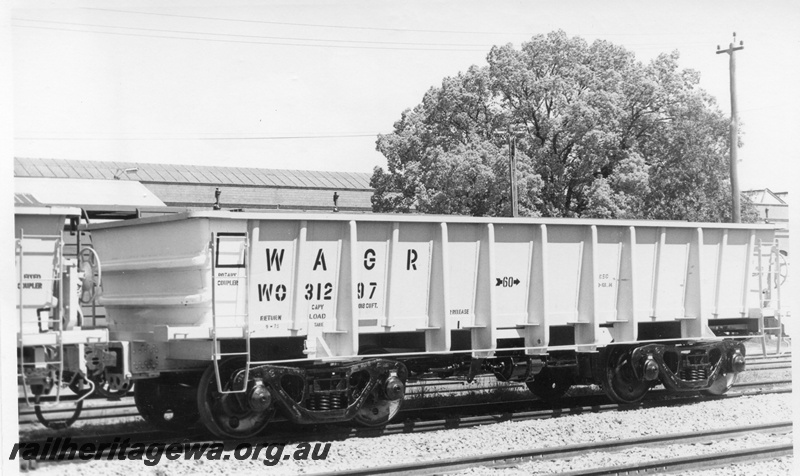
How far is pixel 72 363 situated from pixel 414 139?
24.7 metres

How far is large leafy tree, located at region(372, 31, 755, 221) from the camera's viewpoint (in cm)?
3122

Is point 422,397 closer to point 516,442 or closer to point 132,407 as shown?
point 516,442

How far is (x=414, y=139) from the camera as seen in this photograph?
33281 millimetres

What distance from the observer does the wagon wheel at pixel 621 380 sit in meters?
14.1

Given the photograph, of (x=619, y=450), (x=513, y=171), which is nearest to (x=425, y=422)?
(x=619, y=450)

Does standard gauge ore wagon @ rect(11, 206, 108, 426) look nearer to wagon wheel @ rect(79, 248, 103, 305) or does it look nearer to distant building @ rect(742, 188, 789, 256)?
wagon wheel @ rect(79, 248, 103, 305)

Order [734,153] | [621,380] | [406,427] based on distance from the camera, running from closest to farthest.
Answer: [406,427], [621,380], [734,153]

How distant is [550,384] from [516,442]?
3.72 m

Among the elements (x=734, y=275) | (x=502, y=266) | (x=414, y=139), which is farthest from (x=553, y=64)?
(x=502, y=266)

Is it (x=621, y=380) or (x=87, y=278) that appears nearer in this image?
(x=87, y=278)

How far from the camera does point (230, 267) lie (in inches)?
417

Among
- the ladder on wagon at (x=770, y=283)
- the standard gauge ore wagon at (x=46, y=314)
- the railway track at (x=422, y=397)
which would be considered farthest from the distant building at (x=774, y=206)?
the standard gauge ore wagon at (x=46, y=314)

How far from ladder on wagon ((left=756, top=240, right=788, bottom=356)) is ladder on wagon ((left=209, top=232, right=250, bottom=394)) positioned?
32.3 feet

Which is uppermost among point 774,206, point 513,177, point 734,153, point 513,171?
point 734,153
